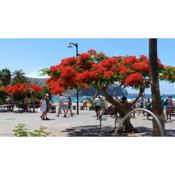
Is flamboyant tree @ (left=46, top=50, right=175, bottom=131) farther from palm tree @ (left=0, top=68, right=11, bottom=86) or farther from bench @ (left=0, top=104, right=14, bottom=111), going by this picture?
palm tree @ (left=0, top=68, right=11, bottom=86)

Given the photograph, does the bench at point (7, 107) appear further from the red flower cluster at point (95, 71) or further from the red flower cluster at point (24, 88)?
the red flower cluster at point (95, 71)

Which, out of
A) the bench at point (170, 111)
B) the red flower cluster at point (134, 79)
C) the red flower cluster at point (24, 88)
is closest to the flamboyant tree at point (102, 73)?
the red flower cluster at point (134, 79)

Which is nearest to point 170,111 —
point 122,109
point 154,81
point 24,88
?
point 122,109

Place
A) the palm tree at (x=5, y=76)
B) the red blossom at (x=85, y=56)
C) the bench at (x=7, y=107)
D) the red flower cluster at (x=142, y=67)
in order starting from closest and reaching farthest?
the red flower cluster at (x=142, y=67) < the red blossom at (x=85, y=56) < the bench at (x=7, y=107) < the palm tree at (x=5, y=76)

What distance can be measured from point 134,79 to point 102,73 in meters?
1.13

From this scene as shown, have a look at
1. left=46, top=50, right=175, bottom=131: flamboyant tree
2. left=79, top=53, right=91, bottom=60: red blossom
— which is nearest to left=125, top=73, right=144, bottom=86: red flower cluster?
left=46, top=50, right=175, bottom=131: flamboyant tree

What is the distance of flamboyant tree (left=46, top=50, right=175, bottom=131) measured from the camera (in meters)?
14.1

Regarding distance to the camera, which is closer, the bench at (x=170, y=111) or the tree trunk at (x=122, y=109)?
the tree trunk at (x=122, y=109)

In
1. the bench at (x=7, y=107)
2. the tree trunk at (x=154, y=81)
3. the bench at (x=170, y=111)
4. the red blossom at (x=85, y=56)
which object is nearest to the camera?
the tree trunk at (x=154, y=81)

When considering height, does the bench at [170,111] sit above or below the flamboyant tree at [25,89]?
below

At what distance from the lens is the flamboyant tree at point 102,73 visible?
14.1m
